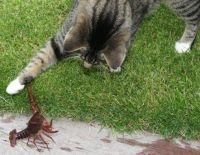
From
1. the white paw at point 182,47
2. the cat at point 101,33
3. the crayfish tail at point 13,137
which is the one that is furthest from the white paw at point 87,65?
the white paw at point 182,47

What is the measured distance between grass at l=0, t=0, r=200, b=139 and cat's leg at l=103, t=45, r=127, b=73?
562 mm

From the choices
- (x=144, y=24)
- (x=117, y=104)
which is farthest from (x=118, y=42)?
(x=144, y=24)

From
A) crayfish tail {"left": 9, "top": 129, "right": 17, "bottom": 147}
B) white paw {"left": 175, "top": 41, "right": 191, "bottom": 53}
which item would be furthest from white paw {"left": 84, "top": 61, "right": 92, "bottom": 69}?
white paw {"left": 175, "top": 41, "right": 191, "bottom": 53}

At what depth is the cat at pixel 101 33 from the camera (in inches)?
125

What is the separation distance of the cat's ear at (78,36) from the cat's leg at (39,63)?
0.55 meters

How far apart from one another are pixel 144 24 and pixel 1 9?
4.14 feet

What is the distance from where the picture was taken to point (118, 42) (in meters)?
3.24

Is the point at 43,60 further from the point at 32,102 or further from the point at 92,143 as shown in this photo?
the point at 92,143

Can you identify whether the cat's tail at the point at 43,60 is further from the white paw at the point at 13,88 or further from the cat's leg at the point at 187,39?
the cat's leg at the point at 187,39

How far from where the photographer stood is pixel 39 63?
3781 mm

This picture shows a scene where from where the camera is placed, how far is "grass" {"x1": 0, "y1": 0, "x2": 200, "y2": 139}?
359cm

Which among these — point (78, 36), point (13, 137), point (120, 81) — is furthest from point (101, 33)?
point (13, 137)

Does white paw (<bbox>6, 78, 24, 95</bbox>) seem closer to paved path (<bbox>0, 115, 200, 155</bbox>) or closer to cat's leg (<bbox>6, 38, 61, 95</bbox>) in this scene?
cat's leg (<bbox>6, 38, 61, 95</bbox>)

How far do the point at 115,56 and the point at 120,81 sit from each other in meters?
0.73
